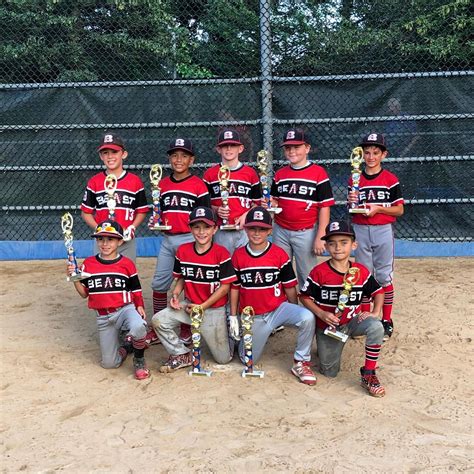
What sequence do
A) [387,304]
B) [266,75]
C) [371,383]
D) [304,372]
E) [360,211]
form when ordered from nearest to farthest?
[371,383], [304,372], [360,211], [387,304], [266,75]

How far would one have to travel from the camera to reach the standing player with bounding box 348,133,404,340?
16.1 feet

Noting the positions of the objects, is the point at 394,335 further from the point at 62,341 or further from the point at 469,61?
the point at 469,61

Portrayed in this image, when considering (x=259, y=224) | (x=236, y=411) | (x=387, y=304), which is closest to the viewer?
(x=236, y=411)

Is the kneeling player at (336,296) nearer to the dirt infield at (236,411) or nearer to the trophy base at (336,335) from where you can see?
the trophy base at (336,335)

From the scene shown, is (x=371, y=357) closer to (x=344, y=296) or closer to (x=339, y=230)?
(x=344, y=296)

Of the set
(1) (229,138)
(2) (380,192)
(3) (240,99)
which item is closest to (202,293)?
(1) (229,138)

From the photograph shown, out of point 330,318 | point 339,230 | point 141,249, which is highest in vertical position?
point 339,230

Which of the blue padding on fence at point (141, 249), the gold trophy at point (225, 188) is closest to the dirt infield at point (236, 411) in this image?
the gold trophy at point (225, 188)

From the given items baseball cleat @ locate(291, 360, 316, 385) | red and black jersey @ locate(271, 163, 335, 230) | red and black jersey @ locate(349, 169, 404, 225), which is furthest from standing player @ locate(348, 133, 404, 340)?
baseball cleat @ locate(291, 360, 316, 385)

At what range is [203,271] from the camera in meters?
4.43

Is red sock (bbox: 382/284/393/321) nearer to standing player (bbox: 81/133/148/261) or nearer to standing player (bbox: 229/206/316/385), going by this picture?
standing player (bbox: 229/206/316/385)

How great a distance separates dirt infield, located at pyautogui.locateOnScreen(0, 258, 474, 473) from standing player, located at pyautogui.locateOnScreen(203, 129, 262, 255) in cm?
94

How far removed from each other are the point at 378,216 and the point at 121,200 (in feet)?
7.04

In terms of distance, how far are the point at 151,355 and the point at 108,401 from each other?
0.89 metres
